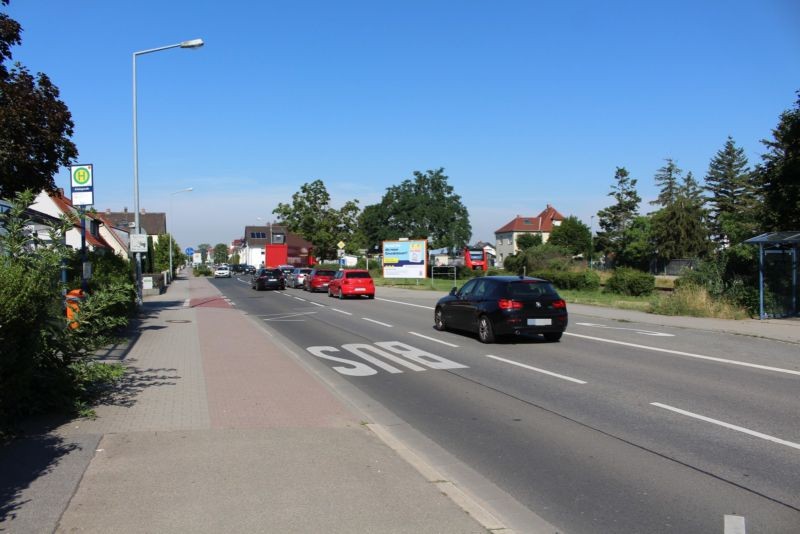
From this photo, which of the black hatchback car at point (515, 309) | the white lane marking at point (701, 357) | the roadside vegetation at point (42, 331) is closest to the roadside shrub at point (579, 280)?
the white lane marking at point (701, 357)

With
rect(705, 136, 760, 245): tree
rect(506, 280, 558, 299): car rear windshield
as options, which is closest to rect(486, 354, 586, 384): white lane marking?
rect(506, 280, 558, 299): car rear windshield

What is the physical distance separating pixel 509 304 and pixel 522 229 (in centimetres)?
11622

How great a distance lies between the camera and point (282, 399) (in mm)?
7848

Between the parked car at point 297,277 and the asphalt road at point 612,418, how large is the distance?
3088 cm

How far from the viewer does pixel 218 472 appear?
4969mm

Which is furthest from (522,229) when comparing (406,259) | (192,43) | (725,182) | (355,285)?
(192,43)

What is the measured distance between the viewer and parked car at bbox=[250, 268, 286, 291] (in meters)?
42.9

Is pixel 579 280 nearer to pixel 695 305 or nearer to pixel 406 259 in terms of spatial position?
pixel 406 259

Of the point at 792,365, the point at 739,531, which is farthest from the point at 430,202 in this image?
the point at 739,531

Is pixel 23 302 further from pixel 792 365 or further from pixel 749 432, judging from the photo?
pixel 792 365

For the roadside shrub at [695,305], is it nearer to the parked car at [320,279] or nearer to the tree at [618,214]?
the parked car at [320,279]

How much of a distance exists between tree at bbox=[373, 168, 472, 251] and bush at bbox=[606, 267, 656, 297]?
76324mm

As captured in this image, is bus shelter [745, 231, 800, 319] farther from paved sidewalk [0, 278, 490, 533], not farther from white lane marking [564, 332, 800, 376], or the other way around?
paved sidewalk [0, 278, 490, 533]

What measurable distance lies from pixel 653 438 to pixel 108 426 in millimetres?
5462
